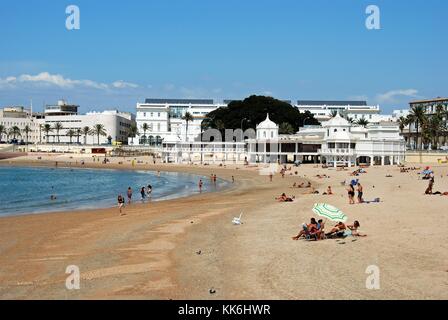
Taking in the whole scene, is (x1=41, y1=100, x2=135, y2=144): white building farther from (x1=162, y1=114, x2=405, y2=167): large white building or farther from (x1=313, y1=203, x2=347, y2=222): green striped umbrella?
(x1=313, y1=203, x2=347, y2=222): green striped umbrella

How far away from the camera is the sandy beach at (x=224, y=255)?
1309 cm

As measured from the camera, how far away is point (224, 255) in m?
17.4

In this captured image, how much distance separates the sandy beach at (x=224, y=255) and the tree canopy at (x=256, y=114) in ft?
296

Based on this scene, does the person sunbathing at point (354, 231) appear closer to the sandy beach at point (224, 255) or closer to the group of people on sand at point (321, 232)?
the group of people on sand at point (321, 232)

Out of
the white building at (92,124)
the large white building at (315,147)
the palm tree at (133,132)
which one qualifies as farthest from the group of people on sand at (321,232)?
the palm tree at (133,132)

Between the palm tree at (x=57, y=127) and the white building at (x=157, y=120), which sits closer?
the white building at (x=157, y=120)

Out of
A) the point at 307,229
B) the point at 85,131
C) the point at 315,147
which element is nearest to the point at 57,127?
the point at 85,131

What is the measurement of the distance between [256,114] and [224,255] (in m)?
102

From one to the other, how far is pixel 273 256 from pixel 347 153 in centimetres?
6328

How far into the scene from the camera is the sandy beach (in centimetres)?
1309

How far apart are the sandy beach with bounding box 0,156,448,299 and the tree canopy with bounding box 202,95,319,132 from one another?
90.2 metres

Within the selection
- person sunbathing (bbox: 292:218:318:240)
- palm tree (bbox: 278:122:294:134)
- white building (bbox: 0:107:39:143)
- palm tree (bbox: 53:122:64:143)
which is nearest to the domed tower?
palm tree (bbox: 278:122:294:134)

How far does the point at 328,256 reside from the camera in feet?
53.7
